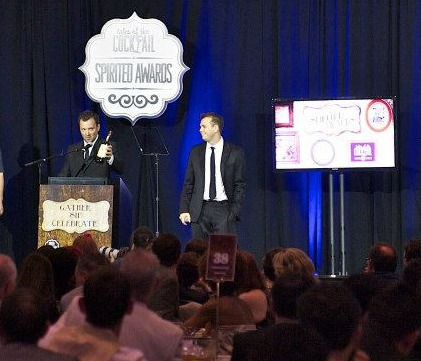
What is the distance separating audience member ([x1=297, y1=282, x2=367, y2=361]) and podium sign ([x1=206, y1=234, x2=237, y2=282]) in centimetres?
124

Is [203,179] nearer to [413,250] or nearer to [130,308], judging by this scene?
[413,250]

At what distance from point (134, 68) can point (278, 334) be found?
301 inches

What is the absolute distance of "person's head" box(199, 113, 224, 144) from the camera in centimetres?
822

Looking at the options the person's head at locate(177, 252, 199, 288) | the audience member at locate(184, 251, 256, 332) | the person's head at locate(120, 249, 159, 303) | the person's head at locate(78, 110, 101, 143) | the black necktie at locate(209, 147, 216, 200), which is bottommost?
the audience member at locate(184, 251, 256, 332)

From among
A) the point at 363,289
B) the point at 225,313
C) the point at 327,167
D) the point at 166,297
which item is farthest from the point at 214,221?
the point at 363,289

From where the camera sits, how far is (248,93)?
9461mm

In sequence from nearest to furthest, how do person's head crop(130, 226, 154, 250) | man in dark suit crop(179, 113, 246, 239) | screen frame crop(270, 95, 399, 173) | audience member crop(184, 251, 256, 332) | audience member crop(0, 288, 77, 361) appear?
audience member crop(0, 288, 77, 361), audience member crop(184, 251, 256, 332), person's head crop(130, 226, 154, 250), man in dark suit crop(179, 113, 246, 239), screen frame crop(270, 95, 399, 173)

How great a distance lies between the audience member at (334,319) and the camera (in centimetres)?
243

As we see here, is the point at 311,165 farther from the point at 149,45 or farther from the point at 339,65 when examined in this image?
the point at 149,45

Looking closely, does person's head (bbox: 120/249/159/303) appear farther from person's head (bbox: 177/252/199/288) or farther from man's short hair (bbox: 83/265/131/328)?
person's head (bbox: 177/252/199/288)

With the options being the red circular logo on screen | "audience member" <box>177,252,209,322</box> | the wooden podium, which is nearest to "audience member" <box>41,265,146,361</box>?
"audience member" <box>177,252,209,322</box>

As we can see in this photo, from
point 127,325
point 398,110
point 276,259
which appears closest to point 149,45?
point 398,110

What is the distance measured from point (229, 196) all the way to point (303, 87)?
180cm

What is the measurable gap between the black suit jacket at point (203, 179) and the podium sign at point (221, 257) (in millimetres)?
4350
